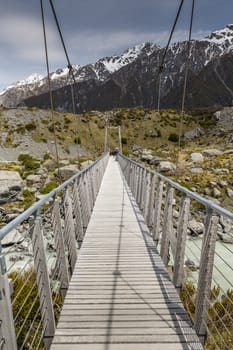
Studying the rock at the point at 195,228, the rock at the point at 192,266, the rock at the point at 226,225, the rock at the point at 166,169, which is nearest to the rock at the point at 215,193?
the rock at the point at 226,225

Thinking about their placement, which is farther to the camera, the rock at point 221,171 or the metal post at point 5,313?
the rock at point 221,171

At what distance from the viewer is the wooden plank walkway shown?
7.57 feet

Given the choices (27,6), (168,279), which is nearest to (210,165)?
(27,6)

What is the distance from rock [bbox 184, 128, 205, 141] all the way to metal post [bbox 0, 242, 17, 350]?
58.6 meters

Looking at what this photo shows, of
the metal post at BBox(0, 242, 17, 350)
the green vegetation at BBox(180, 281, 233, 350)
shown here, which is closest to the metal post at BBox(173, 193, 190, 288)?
the green vegetation at BBox(180, 281, 233, 350)

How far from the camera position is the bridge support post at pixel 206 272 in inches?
84.7

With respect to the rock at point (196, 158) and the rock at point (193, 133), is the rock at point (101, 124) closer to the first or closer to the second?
the rock at point (193, 133)

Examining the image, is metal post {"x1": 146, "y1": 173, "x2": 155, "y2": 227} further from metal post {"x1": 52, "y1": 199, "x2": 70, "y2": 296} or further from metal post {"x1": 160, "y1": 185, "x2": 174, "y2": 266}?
metal post {"x1": 52, "y1": 199, "x2": 70, "y2": 296}

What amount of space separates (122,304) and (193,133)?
59.6 meters

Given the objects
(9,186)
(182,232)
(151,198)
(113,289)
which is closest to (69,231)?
(113,289)

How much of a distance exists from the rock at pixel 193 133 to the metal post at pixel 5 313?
5860cm

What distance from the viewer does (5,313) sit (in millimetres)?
1453

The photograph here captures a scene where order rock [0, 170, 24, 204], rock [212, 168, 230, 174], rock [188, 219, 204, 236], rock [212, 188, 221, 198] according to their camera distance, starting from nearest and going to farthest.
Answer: rock [188, 219, 204, 236], rock [0, 170, 24, 204], rock [212, 188, 221, 198], rock [212, 168, 230, 174]

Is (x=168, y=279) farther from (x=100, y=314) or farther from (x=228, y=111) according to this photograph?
(x=228, y=111)
